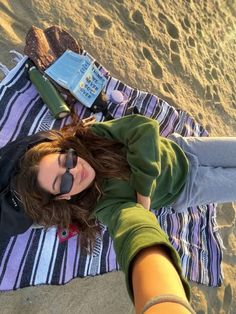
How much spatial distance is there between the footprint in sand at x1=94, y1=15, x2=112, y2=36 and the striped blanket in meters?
0.46

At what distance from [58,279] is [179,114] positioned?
1.55 m

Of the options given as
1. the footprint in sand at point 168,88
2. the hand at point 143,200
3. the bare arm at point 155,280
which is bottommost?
the footprint in sand at point 168,88

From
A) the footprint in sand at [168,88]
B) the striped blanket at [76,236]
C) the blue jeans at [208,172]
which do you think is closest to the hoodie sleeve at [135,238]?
the blue jeans at [208,172]

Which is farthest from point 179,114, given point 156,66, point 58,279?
point 58,279

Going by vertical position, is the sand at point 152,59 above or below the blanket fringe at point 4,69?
below

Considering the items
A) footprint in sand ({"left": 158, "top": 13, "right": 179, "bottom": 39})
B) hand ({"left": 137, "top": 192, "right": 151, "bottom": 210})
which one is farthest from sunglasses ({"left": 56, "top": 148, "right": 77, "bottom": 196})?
footprint in sand ({"left": 158, "top": 13, "right": 179, "bottom": 39})

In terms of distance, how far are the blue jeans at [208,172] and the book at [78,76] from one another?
28.1 inches

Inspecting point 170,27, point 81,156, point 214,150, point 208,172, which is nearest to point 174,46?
point 170,27

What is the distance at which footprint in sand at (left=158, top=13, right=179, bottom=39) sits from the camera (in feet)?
11.8

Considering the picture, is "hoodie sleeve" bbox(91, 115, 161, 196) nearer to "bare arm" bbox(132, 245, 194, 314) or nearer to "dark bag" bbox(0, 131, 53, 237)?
"dark bag" bbox(0, 131, 53, 237)

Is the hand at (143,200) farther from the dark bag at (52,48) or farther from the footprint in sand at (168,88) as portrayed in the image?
the footprint in sand at (168,88)

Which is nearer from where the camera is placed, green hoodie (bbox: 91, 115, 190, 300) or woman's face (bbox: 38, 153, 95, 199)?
woman's face (bbox: 38, 153, 95, 199)

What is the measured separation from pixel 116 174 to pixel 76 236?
0.65 metres

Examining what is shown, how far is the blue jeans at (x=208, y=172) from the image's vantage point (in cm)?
258
